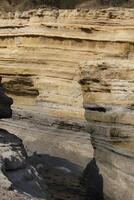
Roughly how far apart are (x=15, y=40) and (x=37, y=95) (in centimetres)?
333

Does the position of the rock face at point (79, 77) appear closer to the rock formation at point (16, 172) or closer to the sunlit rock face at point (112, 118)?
the sunlit rock face at point (112, 118)

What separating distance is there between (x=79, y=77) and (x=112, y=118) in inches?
174

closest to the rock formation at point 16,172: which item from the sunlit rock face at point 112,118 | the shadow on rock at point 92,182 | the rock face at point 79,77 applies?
the sunlit rock face at point 112,118

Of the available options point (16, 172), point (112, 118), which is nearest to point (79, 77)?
point (112, 118)

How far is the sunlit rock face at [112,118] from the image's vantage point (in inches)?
783

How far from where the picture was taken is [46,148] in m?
25.8

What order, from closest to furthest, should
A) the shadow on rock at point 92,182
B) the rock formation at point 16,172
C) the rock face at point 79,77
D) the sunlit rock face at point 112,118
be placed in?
the rock formation at point 16,172
the sunlit rock face at point 112,118
the rock face at point 79,77
the shadow on rock at point 92,182

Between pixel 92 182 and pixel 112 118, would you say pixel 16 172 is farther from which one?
pixel 92 182

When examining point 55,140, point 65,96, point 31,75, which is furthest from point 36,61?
point 55,140

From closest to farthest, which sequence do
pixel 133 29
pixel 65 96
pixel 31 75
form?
Result: pixel 133 29
pixel 65 96
pixel 31 75

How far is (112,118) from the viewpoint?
68.7ft

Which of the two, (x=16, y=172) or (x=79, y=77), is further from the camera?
(x=79, y=77)

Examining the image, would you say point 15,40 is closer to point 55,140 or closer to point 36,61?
point 36,61

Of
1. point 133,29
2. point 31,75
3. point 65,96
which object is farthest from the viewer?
point 31,75
